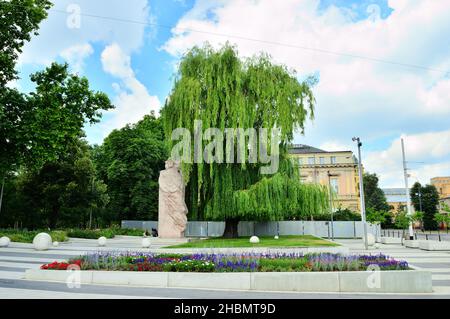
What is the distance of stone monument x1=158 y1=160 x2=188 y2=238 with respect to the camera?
2725 centimetres

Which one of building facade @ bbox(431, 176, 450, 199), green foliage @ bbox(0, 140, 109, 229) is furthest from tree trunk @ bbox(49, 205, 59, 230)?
building facade @ bbox(431, 176, 450, 199)

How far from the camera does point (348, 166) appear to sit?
6581 centimetres

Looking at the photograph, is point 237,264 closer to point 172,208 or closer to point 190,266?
point 190,266

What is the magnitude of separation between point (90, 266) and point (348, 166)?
6126 centimetres

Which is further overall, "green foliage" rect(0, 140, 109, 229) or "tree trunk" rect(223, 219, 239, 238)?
"green foliage" rect(0, 140, 109, 229)

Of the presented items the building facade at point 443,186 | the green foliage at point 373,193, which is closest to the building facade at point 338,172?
the green foliage at point 373,193

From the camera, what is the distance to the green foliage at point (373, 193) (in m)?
66.8

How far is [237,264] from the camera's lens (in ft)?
33.4

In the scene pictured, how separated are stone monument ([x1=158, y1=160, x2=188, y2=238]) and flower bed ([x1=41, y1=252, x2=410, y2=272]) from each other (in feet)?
51.2

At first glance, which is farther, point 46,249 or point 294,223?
point 294,223

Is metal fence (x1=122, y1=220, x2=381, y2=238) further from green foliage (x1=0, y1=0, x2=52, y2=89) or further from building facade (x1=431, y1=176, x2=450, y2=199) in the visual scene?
building facade (x1=431, y1=176, x2=450, y2=199)
